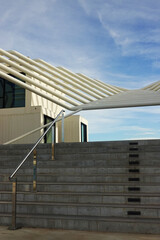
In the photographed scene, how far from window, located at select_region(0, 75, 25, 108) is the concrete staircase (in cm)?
835

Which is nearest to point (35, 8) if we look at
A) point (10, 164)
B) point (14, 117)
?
point (14, 117)

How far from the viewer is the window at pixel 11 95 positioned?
1711 cm

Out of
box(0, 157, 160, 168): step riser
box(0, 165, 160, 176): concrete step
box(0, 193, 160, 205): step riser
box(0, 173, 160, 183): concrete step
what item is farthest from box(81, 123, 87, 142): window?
box(0, 193, 160, 205): step riser

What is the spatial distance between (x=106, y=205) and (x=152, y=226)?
1.04 m

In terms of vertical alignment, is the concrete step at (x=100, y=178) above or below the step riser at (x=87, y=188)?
above

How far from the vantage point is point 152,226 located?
5.23m

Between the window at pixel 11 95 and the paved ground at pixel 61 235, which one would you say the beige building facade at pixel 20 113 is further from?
the paved ground at pixel 61 235

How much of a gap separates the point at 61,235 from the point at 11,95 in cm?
1333

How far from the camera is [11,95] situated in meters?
17.4

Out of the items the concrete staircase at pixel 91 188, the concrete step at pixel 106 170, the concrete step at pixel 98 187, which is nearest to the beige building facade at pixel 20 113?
the concrete staircase at pixel 91 188

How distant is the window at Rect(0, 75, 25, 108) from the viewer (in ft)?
56.1

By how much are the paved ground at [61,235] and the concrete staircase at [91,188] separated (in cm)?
19

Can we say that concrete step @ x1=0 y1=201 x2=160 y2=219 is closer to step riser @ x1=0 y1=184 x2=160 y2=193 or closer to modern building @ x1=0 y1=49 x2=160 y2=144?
step riser @ x1=0 y1=184 x2=160 y2=193

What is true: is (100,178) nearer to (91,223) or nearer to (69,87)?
(91,223)
